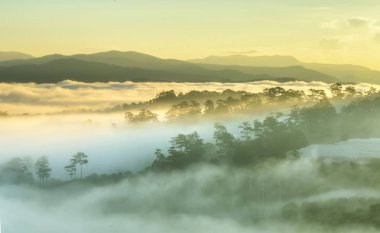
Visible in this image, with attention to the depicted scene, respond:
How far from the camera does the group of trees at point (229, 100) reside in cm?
15300

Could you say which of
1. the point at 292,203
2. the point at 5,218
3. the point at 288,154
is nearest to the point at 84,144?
the point at 5,218

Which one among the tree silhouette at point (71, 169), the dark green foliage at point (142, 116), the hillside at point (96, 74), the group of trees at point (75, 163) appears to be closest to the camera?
the tree silhouette at point (71, 169)

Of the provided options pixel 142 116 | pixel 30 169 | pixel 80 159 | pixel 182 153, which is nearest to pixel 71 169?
pixel 80 159

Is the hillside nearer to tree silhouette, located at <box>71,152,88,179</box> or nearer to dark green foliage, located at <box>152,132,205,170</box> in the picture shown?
tree silhouette, located at <box>71,152,88,179</box>

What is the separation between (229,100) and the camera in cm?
16625

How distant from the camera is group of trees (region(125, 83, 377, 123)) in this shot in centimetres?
15300

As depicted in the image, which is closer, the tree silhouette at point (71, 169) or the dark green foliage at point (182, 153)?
the dark green foliage at point (182, 153)

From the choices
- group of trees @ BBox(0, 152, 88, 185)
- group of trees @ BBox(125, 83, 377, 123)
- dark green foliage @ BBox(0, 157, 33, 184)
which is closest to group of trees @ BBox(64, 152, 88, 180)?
group of trees @ BBox(0, 152, 88, 185)

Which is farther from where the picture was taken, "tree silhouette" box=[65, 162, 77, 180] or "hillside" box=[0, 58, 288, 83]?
"hillside" box=[0, 58, 288, 83]

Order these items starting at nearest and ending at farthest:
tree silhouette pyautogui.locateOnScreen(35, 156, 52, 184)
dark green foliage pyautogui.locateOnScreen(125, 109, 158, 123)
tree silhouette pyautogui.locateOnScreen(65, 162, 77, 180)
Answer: tree silhouette pyautogui.locateOnScreen(65, 162, 77, 180), tree silhouette pyautogui.locateOnScreen(35, 156, 52, 184), dark green foliage pyautogui.locateOnScreen(125, 109, 158, 123)

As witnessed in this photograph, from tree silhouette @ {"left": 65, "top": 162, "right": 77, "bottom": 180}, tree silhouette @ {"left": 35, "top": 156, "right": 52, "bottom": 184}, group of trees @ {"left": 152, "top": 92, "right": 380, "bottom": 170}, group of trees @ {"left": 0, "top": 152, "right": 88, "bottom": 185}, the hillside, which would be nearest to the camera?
group of trees @ {"left": 152, "top": 92, "right": 380, "bottom": 170}

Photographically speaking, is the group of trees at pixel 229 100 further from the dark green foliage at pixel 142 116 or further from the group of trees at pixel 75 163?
the group of trees at pixel 75 163

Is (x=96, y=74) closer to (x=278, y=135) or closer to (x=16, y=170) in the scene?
(x=16, y=170)

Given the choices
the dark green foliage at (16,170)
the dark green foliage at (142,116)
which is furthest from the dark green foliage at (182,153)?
the dark green foliage at (16,170)
